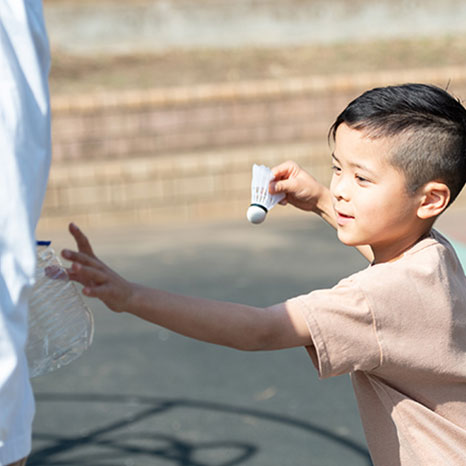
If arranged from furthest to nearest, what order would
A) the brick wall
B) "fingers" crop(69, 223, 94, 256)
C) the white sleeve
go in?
1. the brick wall
2. "fingers" crop(69, 223, 94, 256)
3. the white sleeve

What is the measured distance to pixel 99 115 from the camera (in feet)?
33.4

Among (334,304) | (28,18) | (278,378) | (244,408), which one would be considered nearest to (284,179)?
(334,304)

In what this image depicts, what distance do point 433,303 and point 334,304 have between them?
0.20m

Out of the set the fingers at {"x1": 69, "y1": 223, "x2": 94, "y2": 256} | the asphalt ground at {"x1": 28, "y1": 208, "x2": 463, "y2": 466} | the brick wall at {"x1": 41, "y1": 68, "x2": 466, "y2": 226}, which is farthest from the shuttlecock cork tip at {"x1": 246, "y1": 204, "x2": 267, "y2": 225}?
the brick wall at {"x1": 41, "y1": 68, "x2": 466, "y2": 226}

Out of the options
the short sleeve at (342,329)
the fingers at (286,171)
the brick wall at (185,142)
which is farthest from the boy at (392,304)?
the brick wall at (185,142)

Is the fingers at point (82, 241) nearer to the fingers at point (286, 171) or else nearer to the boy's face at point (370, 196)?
the boy's face at point (370, 196)

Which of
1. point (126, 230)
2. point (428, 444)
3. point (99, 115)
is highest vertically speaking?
point (428, 444)

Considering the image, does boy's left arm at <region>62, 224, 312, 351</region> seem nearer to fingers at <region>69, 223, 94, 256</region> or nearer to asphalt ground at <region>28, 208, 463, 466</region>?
fingers at <region>69, 223, 94, 256</region>

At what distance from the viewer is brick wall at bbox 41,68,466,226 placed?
9.41m

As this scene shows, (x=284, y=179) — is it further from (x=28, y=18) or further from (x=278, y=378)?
Answer: (x=278, y=378)

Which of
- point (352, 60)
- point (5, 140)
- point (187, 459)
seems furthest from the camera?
point (352, 60)

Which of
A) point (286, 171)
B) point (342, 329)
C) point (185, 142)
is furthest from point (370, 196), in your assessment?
point (185, 142)

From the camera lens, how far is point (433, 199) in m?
1.81

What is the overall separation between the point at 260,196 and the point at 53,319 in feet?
1.74
